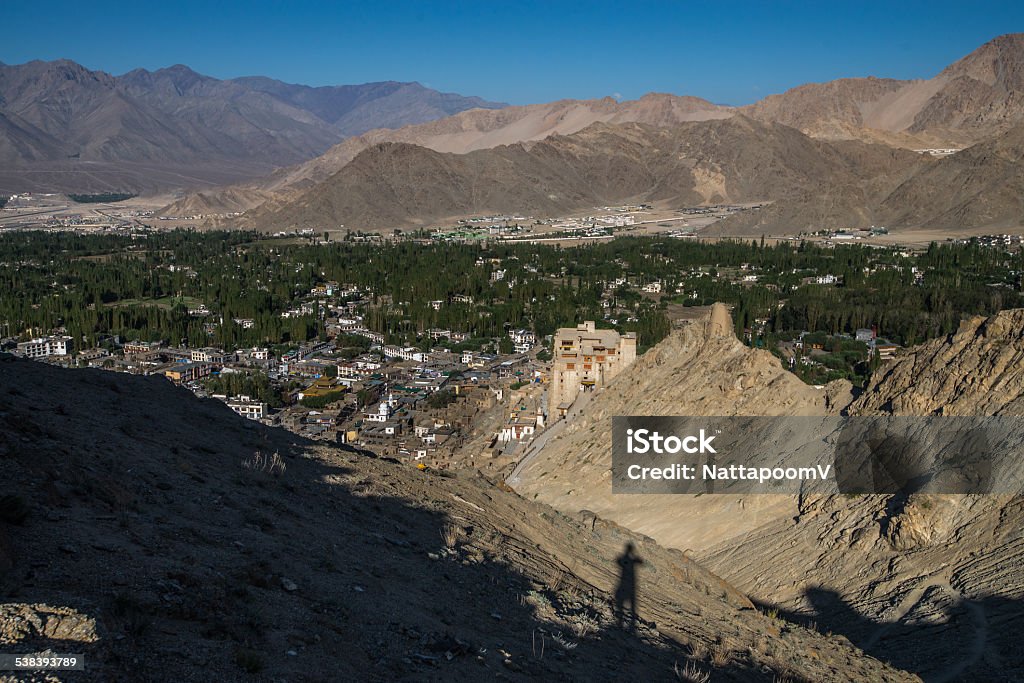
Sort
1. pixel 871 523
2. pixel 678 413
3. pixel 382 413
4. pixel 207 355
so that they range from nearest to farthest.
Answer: pixel 871 523 < pixel 678 413 < pixel 382 413 < pixel 207 355

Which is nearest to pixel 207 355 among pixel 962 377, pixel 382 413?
pixel 382 413

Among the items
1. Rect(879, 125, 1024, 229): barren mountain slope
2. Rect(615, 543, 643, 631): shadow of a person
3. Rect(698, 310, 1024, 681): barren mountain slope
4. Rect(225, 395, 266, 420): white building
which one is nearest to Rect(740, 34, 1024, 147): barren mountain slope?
Rect(879, 125, 1024, 229): barren mountain slope

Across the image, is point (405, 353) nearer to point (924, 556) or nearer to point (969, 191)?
point (924, 556)

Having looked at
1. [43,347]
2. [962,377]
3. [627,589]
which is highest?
[962,377]

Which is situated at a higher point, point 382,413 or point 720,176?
point 720,176

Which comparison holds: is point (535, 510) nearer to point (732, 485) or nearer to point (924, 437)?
point (732, 485)
